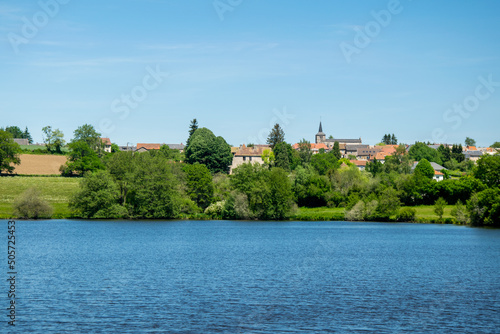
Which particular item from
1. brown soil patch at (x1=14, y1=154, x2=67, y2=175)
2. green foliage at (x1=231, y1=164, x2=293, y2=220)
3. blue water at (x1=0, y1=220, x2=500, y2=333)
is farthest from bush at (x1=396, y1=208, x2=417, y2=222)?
brown soil patch at (x1=14, y1=154, x2=67, y2=175)

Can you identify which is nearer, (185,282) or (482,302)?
(482,302)

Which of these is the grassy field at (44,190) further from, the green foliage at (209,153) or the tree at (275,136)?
the tree at (275,136)

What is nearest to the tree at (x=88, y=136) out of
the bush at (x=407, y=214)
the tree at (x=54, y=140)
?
the tree at (x=54, y=140)

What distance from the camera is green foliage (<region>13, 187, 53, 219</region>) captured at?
9194 cm

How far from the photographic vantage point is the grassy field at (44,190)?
332ft

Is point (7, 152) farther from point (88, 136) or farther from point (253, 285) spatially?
point (253, 285)

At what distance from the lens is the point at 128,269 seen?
41.6 metres

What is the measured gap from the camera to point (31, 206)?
92000 millimetres

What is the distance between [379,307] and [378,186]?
252ft

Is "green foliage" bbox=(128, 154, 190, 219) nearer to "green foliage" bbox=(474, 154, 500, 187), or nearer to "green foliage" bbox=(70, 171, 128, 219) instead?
"green foliage" bbox=(70, 171, 128, 219)

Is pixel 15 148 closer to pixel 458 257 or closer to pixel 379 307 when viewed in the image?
Answer: pixel 458 257

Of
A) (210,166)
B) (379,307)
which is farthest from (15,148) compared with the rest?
(379,307)

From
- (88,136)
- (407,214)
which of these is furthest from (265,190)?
(88,136)

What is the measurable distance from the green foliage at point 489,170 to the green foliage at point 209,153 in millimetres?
72431
